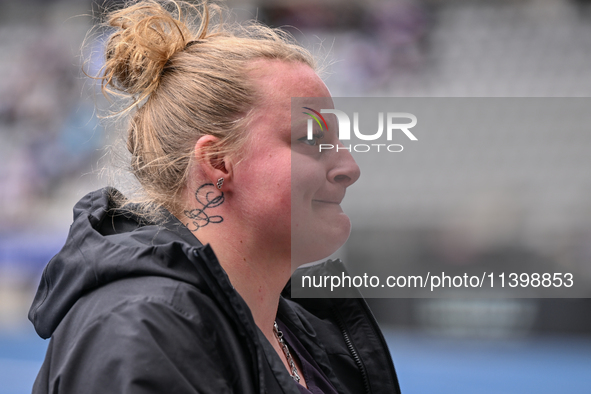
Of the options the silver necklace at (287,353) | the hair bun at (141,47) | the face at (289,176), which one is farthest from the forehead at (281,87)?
the silver necklace at (287,353)

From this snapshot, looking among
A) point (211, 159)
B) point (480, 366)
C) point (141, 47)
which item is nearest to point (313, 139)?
point (211, 159)

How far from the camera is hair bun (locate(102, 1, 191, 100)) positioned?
0.88 metres

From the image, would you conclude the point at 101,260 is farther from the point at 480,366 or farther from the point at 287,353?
the point at 480,366

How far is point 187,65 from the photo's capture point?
866 mm

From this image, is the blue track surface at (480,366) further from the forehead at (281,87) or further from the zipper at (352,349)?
the forehead at (281,87)

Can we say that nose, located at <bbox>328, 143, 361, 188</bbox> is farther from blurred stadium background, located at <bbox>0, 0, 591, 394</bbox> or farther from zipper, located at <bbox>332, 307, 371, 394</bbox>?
blurred stadium background, located at <bbox>0, 0, 591, 394</bbox>

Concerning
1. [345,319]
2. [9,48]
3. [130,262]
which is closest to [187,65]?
[130,262]

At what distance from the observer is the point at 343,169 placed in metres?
0.86

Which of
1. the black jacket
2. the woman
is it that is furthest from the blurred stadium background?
the black jacket

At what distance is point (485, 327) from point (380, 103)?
1758 mm

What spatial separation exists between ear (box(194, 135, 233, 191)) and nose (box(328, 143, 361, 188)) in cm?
18

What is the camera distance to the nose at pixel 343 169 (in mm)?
862

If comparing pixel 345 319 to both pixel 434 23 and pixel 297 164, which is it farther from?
pixel 434 23

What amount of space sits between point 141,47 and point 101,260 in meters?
0.41
